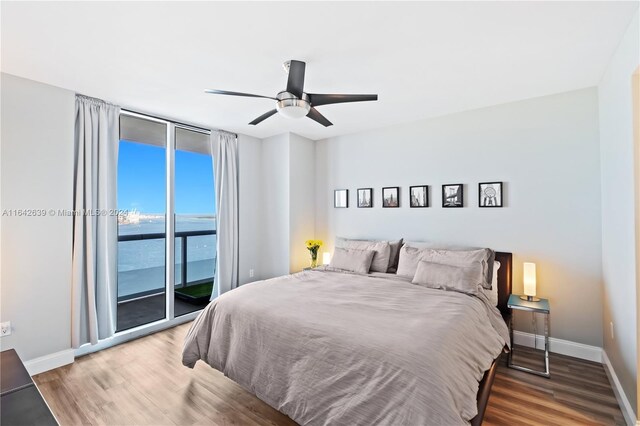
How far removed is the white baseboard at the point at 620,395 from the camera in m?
1.89

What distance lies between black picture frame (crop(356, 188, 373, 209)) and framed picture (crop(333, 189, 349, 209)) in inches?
7.5

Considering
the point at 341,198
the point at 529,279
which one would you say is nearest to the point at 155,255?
the point at 341,198

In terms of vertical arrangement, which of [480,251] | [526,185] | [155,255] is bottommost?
[155,255]

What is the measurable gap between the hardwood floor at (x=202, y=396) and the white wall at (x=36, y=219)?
48cm

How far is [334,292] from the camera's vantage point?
8.70 ft

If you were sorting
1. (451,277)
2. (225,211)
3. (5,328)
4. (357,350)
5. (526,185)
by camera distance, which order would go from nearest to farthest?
(357,350), (5,328), (451,277), (526,185), (225,211)

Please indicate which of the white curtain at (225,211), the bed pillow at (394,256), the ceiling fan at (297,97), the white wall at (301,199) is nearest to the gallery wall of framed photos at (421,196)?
the white wall at (301,199)

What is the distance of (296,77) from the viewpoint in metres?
2.17

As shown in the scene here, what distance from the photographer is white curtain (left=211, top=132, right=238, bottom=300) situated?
13.7 feet

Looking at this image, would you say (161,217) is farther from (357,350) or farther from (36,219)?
(357,350)

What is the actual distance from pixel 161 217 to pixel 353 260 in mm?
2568

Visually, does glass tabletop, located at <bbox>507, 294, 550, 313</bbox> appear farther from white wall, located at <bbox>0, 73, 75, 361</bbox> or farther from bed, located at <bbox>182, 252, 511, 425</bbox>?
white wall, located at <bbox>0, 73, 75, 361</bbox>

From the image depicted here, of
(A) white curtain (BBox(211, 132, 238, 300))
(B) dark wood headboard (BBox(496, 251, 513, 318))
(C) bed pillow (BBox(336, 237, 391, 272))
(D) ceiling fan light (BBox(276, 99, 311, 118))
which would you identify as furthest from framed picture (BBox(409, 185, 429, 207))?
(A) white curtain (BBox(211, 132, 238, 300))

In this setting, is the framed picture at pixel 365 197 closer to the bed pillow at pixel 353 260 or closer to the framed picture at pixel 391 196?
the framed picture at pixel 391 196
